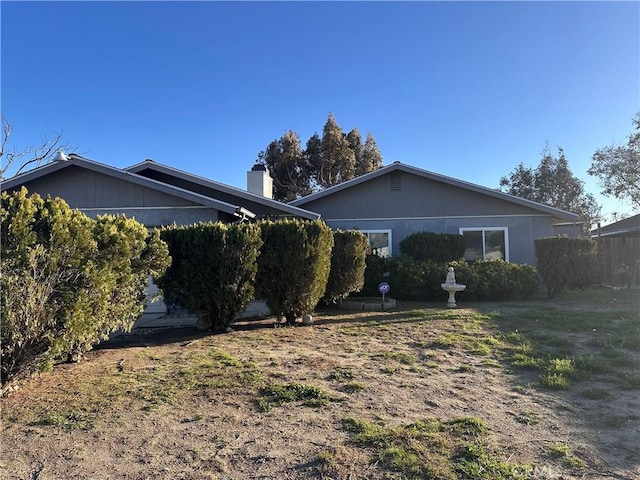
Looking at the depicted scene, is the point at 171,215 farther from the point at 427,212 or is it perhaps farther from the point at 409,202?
the point at 427,212

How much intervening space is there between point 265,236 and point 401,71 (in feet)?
24.6

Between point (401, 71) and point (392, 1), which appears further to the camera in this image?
point (401, 71)

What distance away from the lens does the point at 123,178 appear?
1057 centimetres

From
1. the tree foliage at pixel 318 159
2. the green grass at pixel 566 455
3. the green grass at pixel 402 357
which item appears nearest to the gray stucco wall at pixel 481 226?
the green grass at pixel 402 357

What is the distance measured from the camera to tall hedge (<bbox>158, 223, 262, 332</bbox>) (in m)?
6.96

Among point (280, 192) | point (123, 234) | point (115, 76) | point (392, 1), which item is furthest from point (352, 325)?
point (280, 192)

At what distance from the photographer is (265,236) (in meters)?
7.73

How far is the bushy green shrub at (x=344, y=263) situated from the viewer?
9867 mm

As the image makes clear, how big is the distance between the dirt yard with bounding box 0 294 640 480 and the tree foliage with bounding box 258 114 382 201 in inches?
1037

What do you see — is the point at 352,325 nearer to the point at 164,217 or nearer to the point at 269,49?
the point at 164,217

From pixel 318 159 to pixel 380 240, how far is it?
729 inches

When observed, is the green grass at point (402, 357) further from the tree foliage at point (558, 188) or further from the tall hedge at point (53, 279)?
the tree foliage at point (558, 188)

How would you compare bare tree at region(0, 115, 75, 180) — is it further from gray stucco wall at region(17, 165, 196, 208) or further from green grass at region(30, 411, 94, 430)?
green grass at region(30, 411, 94, 430)

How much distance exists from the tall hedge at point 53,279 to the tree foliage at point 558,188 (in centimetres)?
3498
